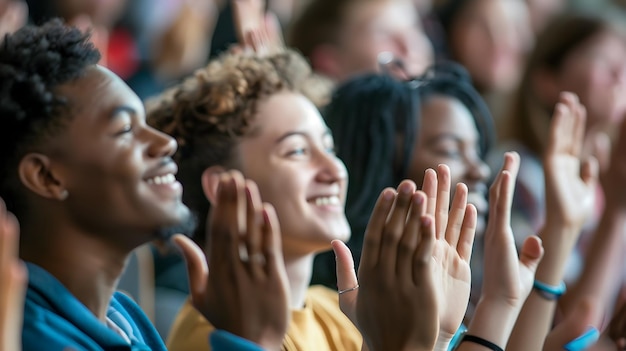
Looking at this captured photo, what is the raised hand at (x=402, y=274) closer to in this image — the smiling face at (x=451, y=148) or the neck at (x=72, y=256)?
the neck at (x=72, y=256)

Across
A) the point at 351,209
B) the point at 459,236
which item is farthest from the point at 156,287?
the point at 459,236

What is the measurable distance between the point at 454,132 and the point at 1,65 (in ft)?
2.87

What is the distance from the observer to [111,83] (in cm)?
124

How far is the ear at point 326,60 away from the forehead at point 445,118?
0.77 m

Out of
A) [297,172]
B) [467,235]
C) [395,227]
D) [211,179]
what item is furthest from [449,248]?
[211,179]

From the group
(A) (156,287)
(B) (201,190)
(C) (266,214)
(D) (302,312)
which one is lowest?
(A) (156,287)

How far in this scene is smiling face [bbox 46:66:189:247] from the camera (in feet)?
3.88

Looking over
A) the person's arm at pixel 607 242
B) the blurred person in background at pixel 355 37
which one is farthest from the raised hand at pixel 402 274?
the blurred person in background at pixel 355 37

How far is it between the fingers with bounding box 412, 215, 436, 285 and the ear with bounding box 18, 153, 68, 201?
1.28ft

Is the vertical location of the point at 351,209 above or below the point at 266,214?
below

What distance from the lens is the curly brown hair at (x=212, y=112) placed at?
1562 mm

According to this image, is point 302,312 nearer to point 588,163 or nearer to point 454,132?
point 454,132

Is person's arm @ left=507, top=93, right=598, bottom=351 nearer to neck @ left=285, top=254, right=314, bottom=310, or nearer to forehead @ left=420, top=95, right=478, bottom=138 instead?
forehead @ left=420, top=95, right=478, bottom=138

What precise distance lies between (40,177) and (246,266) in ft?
0.95
